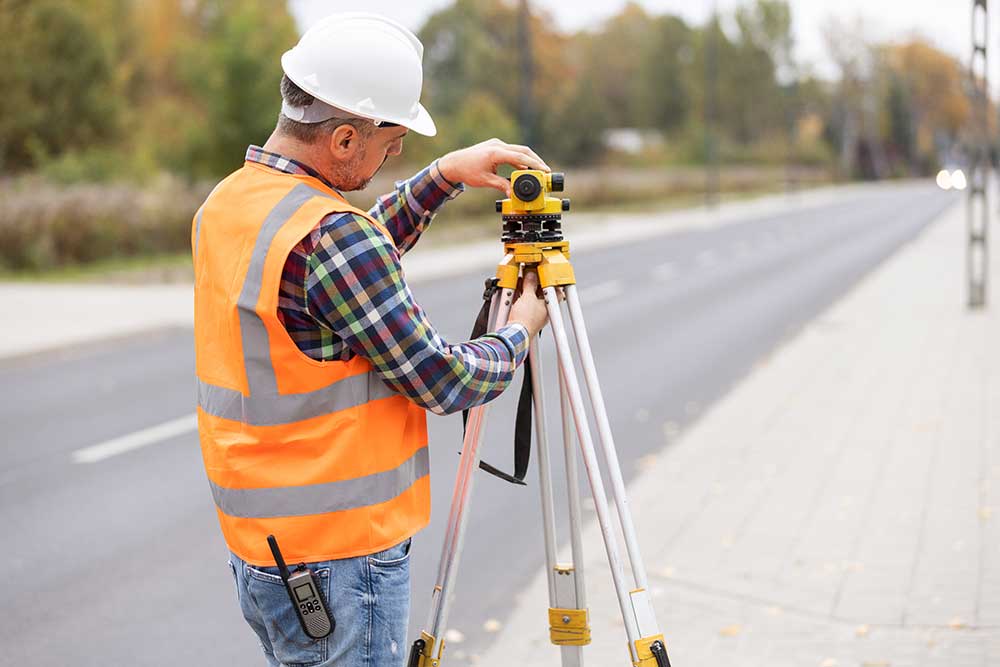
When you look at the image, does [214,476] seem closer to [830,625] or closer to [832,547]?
[830,625]

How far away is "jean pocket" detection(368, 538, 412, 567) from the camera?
2076 millimetres

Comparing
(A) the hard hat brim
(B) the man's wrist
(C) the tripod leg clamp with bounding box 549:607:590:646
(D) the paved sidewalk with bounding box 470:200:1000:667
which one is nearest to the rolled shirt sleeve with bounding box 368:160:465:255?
(B) the man's wrist

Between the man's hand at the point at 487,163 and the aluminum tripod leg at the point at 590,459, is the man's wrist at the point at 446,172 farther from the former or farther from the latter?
the aluminum tripod leg at the point at 590,459

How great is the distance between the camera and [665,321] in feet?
44.1

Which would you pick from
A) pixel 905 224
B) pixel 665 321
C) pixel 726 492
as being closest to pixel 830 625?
pixel 726 492

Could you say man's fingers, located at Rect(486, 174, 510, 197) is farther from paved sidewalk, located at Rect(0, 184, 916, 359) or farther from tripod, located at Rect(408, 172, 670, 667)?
paved sidewalk, located at Rect(0, 184, 916, 359)

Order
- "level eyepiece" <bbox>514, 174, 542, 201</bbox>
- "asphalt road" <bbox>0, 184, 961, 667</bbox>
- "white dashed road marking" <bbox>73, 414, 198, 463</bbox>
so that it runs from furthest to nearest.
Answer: "white dashed road marking" <bbox>73, 414, 198, 463</bbox> < "asphalt road" <bbox>0, 184, 961, 667</bbox> < "level eyepiece" <bbox>514, 174, 542, 201</bbox>

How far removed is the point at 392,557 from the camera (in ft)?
6.90

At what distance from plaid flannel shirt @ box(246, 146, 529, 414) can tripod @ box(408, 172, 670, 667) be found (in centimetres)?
37

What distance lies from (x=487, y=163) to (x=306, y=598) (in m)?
0.96

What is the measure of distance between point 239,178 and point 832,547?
3670 mm

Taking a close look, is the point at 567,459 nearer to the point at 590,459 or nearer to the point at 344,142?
the point at 590,459

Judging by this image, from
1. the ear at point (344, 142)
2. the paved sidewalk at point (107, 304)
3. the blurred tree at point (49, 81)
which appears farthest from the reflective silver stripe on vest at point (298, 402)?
the blurred tree at point (49, 81)

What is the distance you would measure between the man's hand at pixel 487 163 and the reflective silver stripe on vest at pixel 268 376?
19.6 inches
